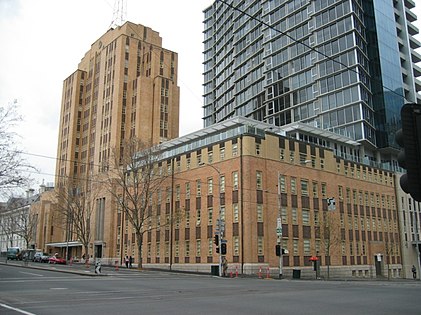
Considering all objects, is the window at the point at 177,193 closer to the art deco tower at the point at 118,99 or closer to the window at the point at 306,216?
the window at the point at 306,216

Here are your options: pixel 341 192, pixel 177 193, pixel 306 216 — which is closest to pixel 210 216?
pixel 177 193

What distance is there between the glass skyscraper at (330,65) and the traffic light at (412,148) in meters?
62.4

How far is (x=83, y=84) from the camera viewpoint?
10356 centimetres

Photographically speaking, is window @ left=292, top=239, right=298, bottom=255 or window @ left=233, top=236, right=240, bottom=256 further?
window @ left=292, top=239, right=298, bottom=255

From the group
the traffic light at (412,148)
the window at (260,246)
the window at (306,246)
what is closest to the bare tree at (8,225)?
the window at (260,246)

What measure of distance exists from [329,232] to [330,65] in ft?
120

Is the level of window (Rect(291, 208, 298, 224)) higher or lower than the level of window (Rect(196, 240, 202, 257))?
higher

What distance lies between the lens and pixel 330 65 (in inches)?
3004

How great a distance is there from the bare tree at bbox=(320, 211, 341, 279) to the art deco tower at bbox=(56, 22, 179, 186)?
4153 centimetres

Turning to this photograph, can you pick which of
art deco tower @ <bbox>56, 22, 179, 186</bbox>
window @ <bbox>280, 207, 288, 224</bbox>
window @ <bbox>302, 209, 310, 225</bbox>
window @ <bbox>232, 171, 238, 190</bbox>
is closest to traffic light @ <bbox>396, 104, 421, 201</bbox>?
window @ <bbox>232, 171, 238, 190</bbox>

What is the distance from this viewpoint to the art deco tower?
3487 inches

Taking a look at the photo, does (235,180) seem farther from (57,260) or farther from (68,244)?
(68,244)

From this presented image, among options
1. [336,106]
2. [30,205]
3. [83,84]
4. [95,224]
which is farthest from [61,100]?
[336,106]

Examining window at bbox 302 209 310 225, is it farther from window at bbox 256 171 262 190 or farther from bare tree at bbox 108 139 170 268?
bare tree at bbox 108 139 170 268
